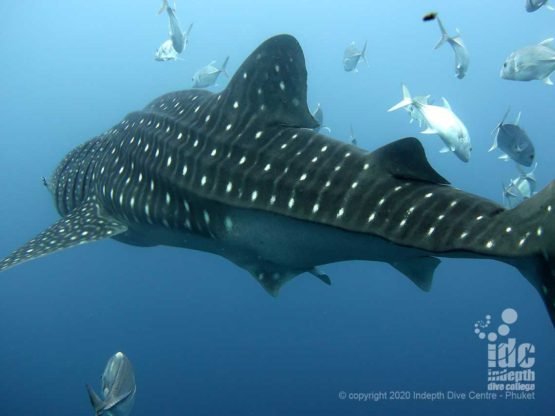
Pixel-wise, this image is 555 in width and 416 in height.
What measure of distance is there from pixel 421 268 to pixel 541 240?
958mm

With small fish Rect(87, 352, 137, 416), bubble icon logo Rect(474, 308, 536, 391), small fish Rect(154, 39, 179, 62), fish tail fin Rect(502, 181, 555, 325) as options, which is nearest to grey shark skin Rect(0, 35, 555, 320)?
fish tail fin Rect(502, 181, 555, 325)

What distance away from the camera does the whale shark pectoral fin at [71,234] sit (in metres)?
5.17

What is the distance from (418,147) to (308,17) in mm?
52215

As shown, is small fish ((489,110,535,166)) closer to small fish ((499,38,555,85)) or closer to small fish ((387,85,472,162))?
small fish ((387,85,472,162))

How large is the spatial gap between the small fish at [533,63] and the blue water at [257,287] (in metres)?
11.0

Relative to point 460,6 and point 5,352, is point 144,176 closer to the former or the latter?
point 5,352

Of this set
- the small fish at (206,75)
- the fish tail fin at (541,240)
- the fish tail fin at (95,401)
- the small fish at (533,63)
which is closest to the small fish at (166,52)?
the small fish at (206,75)

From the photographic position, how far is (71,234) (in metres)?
5.43

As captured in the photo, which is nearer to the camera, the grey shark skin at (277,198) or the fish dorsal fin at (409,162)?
the grey shark skin at (277,198)

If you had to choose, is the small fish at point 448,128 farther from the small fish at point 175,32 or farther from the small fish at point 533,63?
the small fish at point 175,32

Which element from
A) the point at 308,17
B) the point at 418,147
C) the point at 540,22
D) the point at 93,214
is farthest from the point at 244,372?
the point at 308,17

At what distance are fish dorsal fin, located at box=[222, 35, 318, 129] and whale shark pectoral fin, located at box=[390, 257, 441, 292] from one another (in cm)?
127

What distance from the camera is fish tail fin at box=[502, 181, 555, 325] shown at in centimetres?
231

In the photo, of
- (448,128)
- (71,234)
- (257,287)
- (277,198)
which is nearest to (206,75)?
(448,128)
